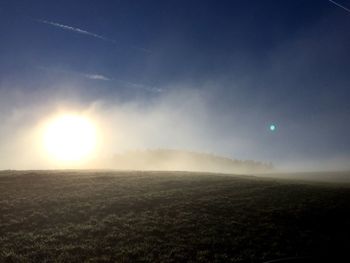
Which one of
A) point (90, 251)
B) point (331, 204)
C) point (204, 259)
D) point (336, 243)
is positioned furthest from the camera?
point (331, 204)

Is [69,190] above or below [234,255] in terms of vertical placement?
above

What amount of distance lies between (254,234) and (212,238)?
3.48 m

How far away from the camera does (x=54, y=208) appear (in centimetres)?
3688

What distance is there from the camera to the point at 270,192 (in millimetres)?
47688

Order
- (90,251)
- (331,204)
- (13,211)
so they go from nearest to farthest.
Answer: (90,251) < (13,211) < (331,204)

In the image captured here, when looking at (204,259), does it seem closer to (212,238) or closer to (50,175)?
(212,238)

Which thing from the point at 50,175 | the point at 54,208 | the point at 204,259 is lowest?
the point at 204,259

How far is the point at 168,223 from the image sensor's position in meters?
30.8

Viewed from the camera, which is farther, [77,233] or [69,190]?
[69,190]

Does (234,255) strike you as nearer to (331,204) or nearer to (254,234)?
(254,234)

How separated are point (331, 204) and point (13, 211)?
32.5m

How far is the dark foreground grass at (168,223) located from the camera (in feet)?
78.0

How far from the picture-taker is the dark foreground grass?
23.8 meters

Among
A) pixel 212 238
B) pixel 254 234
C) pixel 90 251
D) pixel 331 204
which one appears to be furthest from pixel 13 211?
pixel 331 204
